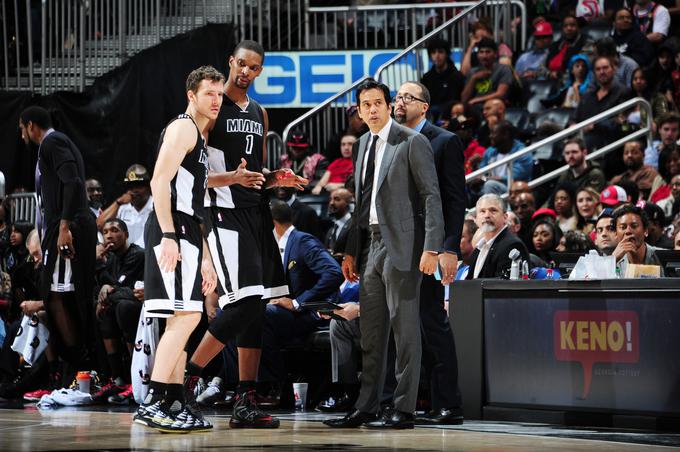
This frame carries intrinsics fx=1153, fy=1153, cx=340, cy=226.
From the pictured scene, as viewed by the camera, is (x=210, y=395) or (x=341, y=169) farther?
(x=341, y=169)

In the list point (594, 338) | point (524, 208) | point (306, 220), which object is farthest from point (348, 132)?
point (594, 338)

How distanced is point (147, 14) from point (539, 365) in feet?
28.7

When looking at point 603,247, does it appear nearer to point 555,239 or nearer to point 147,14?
point 555,239

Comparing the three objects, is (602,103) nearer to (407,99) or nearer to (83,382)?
(407,99)

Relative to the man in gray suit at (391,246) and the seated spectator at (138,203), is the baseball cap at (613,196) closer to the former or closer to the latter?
the man in gray suit at (391,246)

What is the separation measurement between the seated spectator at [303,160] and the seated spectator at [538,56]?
3.00m

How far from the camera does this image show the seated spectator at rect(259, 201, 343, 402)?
28.2 feet

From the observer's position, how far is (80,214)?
28.9ft

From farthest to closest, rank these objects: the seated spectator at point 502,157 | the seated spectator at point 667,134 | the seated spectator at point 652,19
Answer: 1. the seated spectator at point 652,19
2. the seated spectator at point 502,157
3. the seated spectator at point 667,134

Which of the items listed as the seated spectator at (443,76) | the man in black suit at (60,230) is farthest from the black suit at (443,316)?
the seated spectator at (443,76)

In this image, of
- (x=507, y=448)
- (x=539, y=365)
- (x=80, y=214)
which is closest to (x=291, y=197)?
(x=80, y=214)

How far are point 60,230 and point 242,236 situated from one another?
2.55m

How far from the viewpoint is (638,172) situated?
36.6ft

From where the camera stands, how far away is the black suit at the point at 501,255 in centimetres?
767
